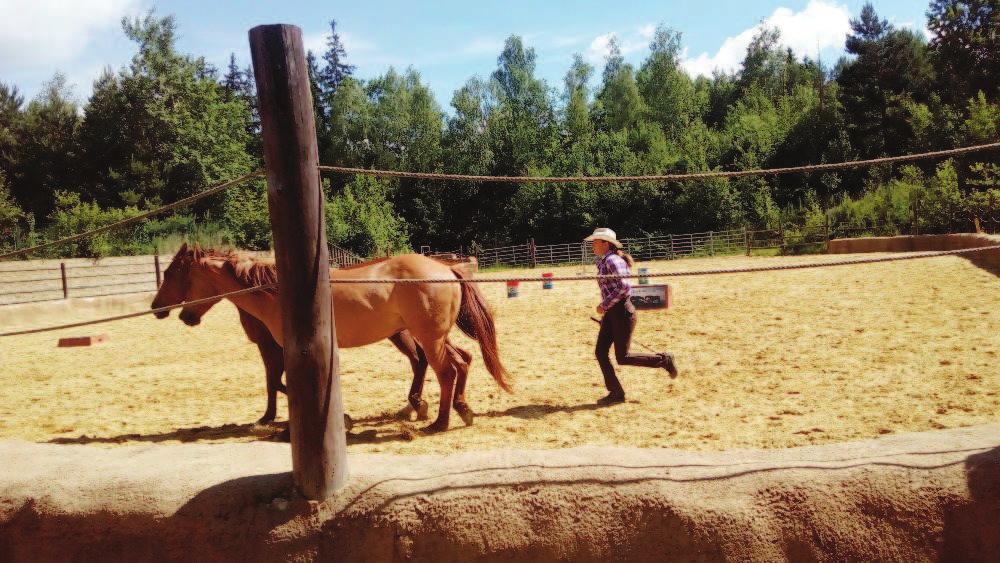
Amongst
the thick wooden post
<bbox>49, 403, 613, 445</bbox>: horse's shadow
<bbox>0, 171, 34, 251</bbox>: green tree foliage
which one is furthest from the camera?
<bbox>0, 171, 34, 251</bbox>: green tree foliage

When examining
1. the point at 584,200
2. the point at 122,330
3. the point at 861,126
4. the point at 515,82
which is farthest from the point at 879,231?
the point at 515,82

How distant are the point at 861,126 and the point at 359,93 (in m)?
38.6

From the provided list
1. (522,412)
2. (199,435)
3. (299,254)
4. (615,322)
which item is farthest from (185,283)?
(615,322)

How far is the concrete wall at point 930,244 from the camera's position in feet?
45.6

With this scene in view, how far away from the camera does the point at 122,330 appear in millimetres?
12484

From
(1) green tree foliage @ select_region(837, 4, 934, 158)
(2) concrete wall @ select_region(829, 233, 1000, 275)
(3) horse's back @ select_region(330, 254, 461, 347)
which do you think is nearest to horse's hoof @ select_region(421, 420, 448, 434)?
(3) horse's back @ select_region(330, 254, 461, 347)

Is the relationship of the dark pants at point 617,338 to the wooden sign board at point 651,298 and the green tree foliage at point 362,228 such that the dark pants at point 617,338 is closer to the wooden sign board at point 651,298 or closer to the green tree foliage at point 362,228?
the wooden sign board at point 651,298

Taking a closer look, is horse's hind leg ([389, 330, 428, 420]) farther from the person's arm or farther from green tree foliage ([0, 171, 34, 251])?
green tree foliage ([0, 171, 34, 251])

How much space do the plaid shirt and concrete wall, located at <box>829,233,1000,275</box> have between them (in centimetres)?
1035

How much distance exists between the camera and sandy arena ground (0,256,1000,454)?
14.9ft

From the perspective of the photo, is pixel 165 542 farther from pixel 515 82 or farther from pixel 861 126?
pixel 515 82

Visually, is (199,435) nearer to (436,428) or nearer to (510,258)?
(436,428)

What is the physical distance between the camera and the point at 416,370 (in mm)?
5594

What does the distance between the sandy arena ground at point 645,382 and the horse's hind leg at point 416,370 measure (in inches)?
9.3
